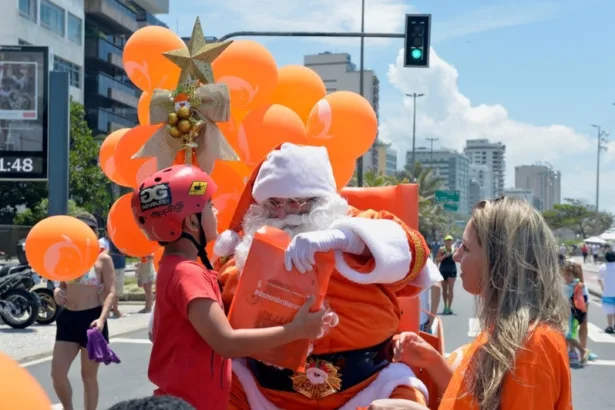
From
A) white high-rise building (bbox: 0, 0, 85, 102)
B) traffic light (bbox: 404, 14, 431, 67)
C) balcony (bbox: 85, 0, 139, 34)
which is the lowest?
traffic light (bbox: 404, 14, 431, 67)

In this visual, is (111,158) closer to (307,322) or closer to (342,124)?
(342,124)

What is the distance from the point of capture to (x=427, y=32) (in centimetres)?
1262

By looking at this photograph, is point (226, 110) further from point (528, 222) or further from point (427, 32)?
point (427, 32)

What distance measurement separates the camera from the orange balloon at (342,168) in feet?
14.7

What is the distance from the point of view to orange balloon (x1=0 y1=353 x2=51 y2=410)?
118 centimetres

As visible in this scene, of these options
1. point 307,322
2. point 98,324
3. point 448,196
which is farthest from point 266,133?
point 448,196

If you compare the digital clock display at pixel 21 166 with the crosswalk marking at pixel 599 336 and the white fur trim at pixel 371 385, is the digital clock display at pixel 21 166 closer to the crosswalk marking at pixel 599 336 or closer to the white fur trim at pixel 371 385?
the white fur trim at pixel 371 385

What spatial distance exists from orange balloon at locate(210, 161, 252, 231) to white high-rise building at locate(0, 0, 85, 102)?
32.2m

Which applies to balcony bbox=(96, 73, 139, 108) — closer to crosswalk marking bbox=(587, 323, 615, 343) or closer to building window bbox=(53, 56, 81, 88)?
building window bbox=(53, 56, 81, 88)

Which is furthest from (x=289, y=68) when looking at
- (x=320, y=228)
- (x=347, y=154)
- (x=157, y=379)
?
(x=157, y=379)

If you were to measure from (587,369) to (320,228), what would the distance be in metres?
7.95

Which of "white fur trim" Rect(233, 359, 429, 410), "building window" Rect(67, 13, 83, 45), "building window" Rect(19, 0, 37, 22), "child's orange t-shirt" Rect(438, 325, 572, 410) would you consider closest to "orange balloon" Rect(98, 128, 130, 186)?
"white fur trim" Rect(233, 359, 429, 410)

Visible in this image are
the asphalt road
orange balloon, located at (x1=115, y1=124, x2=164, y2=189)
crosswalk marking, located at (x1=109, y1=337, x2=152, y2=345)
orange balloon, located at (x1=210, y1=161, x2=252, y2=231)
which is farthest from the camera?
crosswalk marking, located at (x1=109, y1=337, x2=152, y2=345)

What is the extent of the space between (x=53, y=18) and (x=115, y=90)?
36.7ft
